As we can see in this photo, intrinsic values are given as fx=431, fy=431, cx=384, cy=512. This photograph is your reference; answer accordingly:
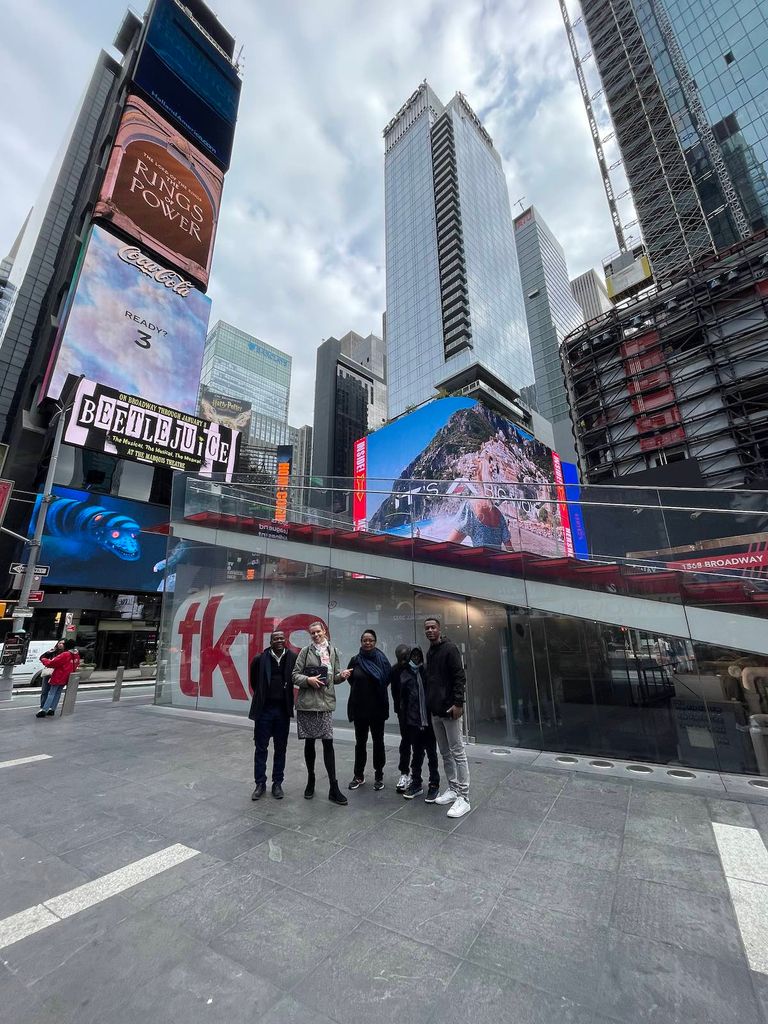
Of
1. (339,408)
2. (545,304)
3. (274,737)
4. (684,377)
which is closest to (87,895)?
(274,737)

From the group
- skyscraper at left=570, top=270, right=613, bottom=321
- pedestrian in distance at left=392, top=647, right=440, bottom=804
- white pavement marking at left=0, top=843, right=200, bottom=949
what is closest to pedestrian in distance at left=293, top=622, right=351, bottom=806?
pedestrian in distance at left=392, top=647, right=440, bottom=804

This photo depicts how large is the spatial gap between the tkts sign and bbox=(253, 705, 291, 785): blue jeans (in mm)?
23444

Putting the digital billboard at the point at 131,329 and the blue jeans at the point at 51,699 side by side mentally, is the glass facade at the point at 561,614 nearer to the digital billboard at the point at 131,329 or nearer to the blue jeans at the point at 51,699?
the blue jeans at the point at 51,699

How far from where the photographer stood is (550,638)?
743cm

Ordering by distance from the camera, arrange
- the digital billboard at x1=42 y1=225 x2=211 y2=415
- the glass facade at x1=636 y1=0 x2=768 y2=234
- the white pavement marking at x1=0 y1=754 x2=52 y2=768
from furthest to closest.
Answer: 1. the glass facade at x1=636 y1=0 x2=768 y2=234
2. the digital billboard at x1=42 y1=225 x2=211 y2=415
3. the white pavement marking at x1=0 y1=754 x2=52 y2=768

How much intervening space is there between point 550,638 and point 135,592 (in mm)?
32957

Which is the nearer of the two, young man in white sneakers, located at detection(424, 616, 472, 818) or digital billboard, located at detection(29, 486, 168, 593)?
young man in white sneakers, located at detection(424, 616, 472, 818)

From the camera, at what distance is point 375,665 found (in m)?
5.46

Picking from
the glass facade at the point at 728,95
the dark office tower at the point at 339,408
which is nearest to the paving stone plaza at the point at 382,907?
the glass facade at the point at 728,95

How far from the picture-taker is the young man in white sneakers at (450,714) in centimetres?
475

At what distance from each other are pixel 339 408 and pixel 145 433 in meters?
83.3

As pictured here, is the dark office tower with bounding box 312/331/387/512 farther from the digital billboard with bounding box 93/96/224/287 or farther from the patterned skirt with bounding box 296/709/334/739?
the patterned skirt with bounding box 296/709/334/739

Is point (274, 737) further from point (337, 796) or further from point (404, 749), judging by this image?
point (404, 749)

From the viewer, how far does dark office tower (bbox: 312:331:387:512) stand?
10762 centimetres
